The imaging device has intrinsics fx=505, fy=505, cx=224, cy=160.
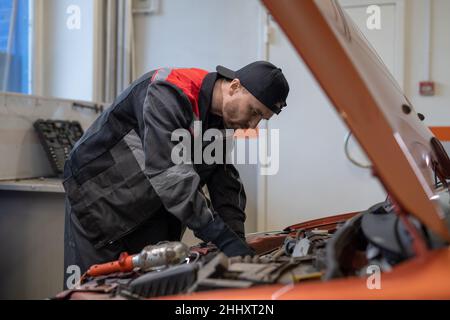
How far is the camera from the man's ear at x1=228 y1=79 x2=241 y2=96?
1.74 meters

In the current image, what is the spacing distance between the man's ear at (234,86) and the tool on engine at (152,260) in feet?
2.27

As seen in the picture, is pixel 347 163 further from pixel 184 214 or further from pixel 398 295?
pixel 398 295

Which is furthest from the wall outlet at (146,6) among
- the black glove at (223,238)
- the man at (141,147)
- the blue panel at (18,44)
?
the black glove at (223,238)

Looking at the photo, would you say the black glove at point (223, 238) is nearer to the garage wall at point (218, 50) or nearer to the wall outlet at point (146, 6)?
the garage wall at point (218, 50)

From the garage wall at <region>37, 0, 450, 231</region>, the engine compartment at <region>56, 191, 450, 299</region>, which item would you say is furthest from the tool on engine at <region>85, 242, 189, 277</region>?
the garage wall at <region>37, 0, 450, 231</region>

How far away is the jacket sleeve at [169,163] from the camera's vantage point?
4.75 ft

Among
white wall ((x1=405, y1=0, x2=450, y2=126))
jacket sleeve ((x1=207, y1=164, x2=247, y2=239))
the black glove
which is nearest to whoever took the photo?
the black glove

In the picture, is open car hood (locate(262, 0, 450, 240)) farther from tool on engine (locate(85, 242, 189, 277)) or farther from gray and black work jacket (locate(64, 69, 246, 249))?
gray and black work jacket (locate(64, 69, 246, 249))

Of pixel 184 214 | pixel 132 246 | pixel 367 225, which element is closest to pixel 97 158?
pixel 132 246

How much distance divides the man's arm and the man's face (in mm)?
265

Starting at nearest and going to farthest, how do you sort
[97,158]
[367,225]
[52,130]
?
[367,225]
[97,158]
[52,130]

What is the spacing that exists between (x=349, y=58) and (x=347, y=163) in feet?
10.0

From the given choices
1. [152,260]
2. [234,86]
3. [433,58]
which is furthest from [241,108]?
[433,58]
